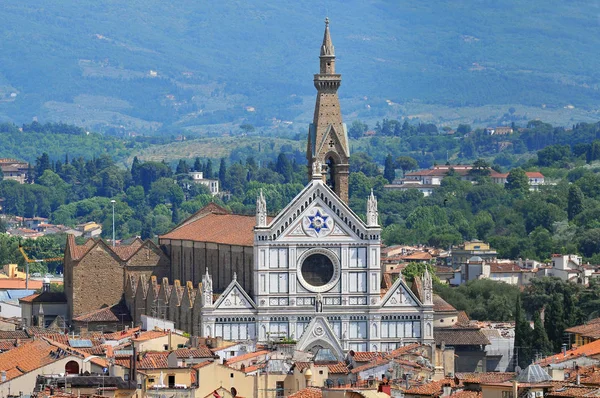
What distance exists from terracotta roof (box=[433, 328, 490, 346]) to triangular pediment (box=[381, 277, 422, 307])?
149 cm

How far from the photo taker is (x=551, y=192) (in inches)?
6939

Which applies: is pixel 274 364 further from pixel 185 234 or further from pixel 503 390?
pixel 185 234

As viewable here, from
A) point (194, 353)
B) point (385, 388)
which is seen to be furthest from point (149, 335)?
point (385, 388)

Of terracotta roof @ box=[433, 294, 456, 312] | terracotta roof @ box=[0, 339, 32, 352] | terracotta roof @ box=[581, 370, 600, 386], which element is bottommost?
terracotta roof @ box=[581, 370, 600, 386]

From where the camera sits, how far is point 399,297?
83.3 meters

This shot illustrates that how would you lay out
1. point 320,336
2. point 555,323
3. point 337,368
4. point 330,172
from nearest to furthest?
1. point 337,368
2. point 320,336
3. point 555,323
4. point 330,172

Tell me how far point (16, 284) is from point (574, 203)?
2348 inches

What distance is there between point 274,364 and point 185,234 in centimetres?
3780

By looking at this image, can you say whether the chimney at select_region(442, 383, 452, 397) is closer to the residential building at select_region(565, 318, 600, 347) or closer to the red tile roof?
the residential building at select_region(565, 318, 600, 347)

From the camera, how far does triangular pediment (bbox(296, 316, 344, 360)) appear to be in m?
78.9

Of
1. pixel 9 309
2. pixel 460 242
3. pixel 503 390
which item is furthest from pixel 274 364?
pixel 460 242

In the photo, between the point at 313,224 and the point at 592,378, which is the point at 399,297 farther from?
the point at 592,378

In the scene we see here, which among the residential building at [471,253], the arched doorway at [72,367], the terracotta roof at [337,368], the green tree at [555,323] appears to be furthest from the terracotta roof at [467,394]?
the residential building at [471,253]

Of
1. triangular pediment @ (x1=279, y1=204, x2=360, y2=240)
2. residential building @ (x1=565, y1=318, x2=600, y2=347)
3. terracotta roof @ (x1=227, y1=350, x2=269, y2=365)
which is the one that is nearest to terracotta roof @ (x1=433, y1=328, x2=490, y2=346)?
residential building @ (x1=565, y1=318, x2=600, y2=347)
